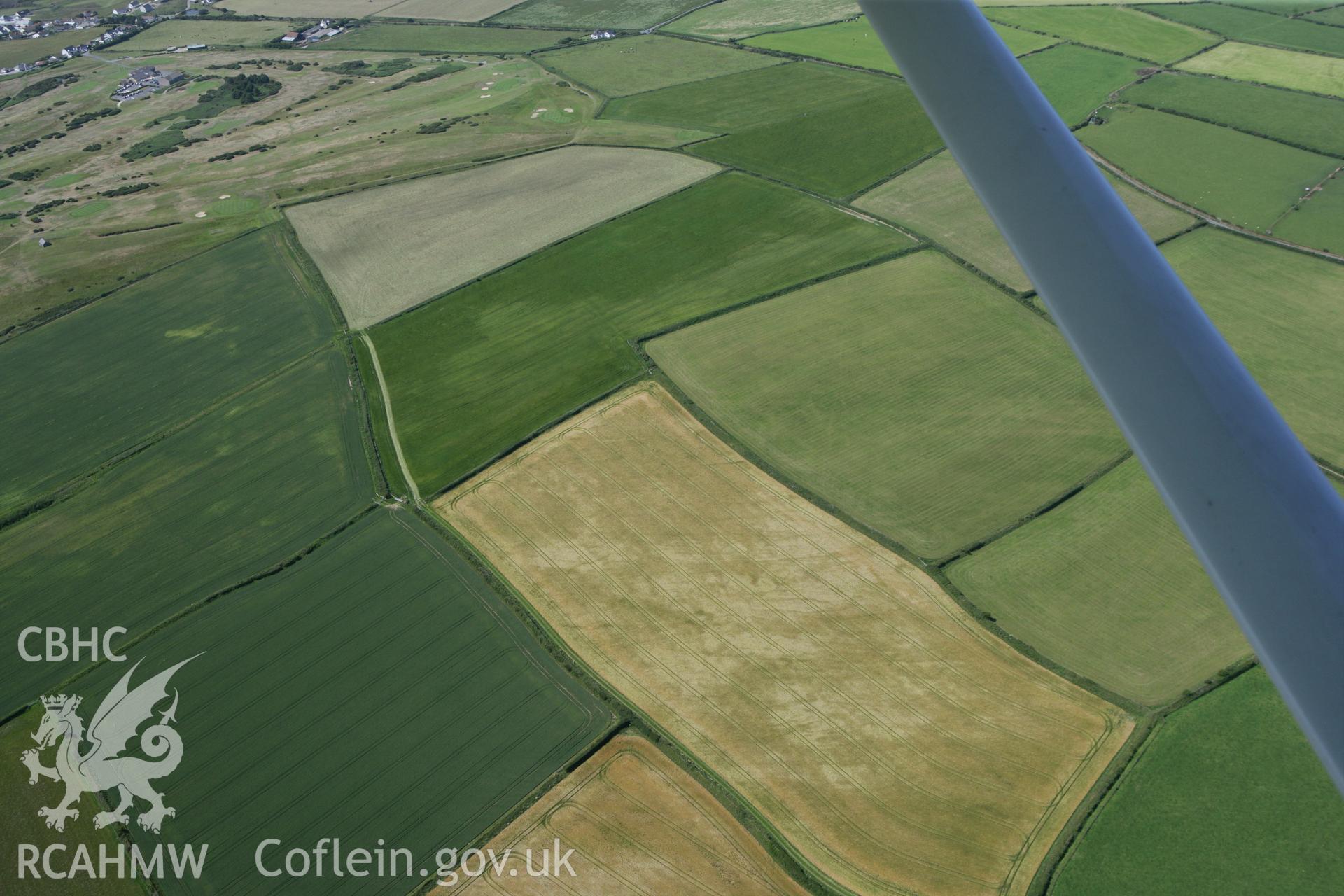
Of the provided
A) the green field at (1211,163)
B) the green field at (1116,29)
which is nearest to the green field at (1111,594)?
the green field at (1211,163)

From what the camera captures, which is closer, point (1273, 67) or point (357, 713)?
point (357, 713)

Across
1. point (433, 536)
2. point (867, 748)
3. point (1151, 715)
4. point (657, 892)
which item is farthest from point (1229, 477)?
point (433, 536)

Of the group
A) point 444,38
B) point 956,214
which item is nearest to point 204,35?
point 444,38

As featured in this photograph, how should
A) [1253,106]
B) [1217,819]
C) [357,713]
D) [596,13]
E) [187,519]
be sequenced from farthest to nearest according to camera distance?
[596,13] → [1253,106] → [187,519] → [357,713] → [1217,819]

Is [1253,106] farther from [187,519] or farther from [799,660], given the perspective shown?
[187,519]

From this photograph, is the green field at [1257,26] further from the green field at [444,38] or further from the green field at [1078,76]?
the green field at [444,38]

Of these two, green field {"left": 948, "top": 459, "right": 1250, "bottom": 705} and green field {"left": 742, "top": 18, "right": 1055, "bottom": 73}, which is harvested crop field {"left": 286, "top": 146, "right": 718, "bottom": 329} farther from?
green field {"left": 948, "top": 459, "right": 1250, "bottom": 705}

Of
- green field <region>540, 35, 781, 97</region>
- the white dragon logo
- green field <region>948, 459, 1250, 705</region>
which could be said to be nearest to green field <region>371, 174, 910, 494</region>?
the white dragon logo
